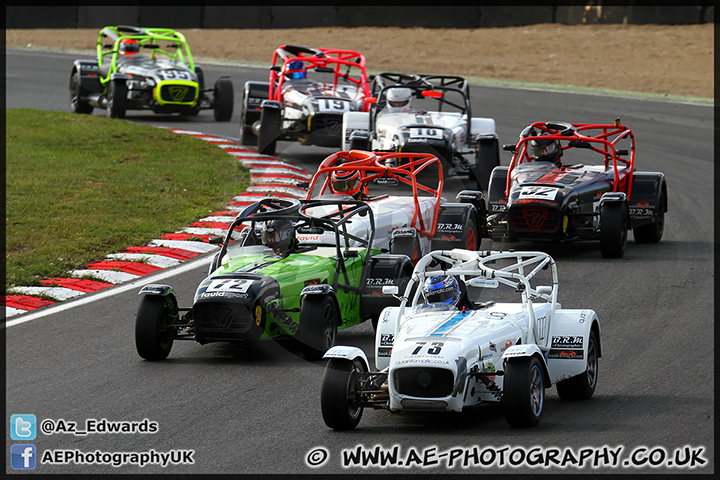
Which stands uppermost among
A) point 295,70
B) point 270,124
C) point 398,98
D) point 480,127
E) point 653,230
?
point 295,70

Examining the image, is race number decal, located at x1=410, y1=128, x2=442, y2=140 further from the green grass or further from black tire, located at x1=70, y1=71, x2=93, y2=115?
black tire, located at x1=70, y1=71, x2=93, y2=115

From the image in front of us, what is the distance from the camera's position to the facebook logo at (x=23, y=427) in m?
8.00

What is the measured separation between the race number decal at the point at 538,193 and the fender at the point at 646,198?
1299mm

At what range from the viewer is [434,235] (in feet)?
43.1

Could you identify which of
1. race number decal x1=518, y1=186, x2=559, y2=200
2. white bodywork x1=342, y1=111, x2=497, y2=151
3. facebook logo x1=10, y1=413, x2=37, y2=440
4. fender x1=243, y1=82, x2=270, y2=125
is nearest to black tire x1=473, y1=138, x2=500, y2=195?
white bodywork x1=342, y1=111, x2=497, y2=151

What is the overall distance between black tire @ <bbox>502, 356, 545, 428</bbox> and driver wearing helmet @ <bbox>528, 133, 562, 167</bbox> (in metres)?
7.88

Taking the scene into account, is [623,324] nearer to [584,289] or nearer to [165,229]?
[584,289]

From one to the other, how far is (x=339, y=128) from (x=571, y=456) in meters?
13.1

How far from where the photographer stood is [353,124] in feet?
62.3

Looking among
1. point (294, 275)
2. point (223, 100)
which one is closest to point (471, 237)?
point (294, 275)

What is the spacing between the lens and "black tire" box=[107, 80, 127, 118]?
2314cm

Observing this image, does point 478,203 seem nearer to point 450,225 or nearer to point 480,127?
point 450,225

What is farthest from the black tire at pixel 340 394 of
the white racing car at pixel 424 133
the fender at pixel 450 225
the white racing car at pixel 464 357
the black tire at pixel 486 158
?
the black tire at pixel 486 158

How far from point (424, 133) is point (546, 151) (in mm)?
2803
